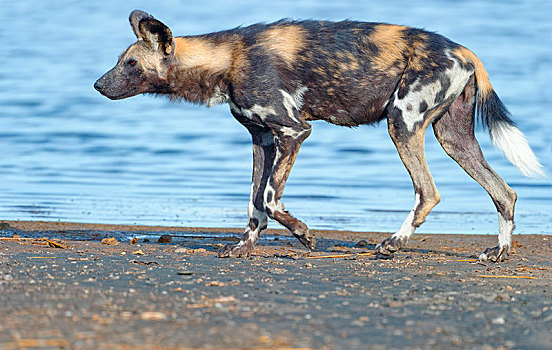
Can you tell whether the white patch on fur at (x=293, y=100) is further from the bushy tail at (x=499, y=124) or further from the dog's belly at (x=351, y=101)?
the bushy tail at (x=499, y=124)

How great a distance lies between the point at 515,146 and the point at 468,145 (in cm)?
45

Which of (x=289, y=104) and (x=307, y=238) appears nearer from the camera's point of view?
(x=307, y=238)

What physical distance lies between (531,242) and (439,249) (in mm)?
1160

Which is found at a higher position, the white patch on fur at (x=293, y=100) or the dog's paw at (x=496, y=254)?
the white patch on fur at (x=293, y=100)

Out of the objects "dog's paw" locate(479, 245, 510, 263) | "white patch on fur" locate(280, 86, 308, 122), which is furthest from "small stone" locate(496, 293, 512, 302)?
"white patch on fur" locate(280, 86, 308, 122)

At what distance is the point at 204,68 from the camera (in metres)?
6.85

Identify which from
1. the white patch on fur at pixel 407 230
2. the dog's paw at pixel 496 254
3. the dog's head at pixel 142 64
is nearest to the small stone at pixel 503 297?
the dog's paw at pixel 496 254

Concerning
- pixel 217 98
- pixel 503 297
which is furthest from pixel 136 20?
pixel 503 297

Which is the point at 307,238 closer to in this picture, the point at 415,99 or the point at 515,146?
the point at 415,99

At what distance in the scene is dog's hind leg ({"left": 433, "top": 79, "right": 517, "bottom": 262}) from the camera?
22.2ft

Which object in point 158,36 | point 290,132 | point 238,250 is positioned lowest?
point 238,250

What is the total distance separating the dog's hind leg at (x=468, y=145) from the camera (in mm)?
6762

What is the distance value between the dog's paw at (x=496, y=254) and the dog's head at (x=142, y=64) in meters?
2.84

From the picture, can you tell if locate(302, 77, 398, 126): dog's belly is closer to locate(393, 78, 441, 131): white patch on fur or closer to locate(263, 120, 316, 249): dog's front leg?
locate(393, 78, 441, 131): white patch on fur
